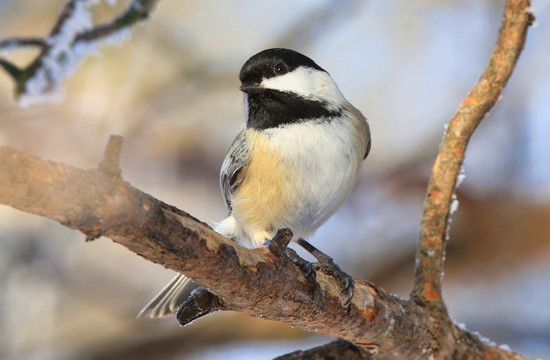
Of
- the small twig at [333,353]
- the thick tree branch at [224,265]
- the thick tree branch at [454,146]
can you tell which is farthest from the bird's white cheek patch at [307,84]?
the small twig at [333,353]

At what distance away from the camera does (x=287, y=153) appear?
6.12 ft

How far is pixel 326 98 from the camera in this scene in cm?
204

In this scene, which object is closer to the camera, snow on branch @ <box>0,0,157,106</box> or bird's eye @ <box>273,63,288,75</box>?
snow on branch @ <box>0,0,157,106</box>

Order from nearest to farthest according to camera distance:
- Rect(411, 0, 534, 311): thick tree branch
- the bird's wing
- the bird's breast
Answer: Rect(411, 0, 534, 311): thick tree branch < the bird's breast < the bird's wing

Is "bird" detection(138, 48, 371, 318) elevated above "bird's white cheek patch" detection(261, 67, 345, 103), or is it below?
below

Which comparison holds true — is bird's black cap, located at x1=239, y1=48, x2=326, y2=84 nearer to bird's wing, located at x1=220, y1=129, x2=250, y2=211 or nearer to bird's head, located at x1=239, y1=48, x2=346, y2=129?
bird's head, located at x1=239, y1=48, x2=346, y2=129

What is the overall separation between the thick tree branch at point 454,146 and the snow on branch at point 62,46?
3.41 feet

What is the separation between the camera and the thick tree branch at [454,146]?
1676 mm

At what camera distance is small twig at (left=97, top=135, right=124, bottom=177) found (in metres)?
0.93

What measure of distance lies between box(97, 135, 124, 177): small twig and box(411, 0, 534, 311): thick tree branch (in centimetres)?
119

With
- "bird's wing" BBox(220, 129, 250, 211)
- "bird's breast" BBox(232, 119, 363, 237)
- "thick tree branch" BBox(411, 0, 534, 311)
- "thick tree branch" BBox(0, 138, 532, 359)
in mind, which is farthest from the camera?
"bird's wing" BBox(220, 129, 250, 211)

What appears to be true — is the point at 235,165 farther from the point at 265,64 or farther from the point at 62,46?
the point at 62,46

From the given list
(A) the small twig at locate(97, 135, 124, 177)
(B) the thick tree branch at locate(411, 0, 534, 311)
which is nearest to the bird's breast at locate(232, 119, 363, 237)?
(B) the thick tree branch at locate(411, 0, 534, 311)

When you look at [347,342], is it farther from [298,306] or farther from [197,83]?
[197,83]
